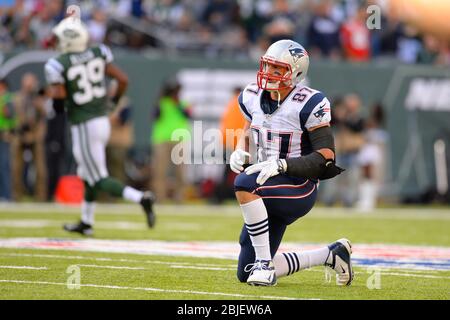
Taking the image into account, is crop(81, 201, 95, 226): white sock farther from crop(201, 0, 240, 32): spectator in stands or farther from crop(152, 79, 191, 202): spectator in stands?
crop(201, 0, 240, 32): spectator in stands

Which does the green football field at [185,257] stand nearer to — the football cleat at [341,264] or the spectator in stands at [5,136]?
the football cleat at [341,264]

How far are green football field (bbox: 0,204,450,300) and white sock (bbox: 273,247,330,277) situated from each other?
0.36 feet

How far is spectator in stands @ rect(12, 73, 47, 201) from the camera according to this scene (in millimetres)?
16094

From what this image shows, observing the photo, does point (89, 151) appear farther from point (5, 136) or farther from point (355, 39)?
point (355, 39)

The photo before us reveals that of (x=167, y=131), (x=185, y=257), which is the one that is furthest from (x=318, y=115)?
(x=167, y=131)

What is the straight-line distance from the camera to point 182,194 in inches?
664

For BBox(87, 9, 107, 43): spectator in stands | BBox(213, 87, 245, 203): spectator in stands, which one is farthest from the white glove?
BBox(87, 9, 107, 43): spectator in stands

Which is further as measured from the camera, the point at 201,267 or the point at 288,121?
the point at 201,267

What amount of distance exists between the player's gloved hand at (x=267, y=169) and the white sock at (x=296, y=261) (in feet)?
2.01

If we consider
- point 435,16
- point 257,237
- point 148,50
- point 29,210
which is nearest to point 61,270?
point 257,237

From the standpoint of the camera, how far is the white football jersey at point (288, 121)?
6.45m

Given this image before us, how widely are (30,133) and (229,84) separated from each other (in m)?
3.60

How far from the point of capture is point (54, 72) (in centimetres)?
1042
